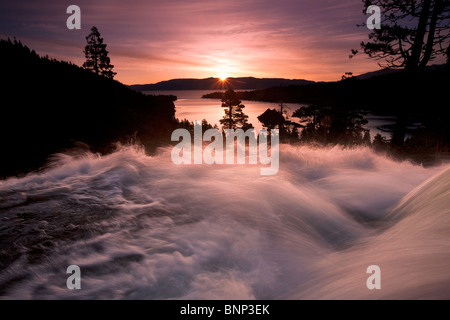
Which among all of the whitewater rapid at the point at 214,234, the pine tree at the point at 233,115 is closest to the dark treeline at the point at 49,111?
the whitewater rapid at the point at 214,234

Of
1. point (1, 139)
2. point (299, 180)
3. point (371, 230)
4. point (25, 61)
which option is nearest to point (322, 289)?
point (371, 230)

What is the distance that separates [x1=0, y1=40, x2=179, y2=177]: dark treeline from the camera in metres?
9.03

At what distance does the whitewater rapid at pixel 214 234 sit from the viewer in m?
1.82

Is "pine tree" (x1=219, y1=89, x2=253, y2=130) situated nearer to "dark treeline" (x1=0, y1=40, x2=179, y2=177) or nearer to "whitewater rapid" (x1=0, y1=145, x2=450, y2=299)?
"dark treeline" (x1=0, y1=40, x2=179, y2=177)

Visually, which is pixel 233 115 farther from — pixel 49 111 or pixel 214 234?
pixel 214 234

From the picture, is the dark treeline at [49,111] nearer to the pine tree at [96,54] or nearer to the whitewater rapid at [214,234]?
the whitewater rapid at [214,234]

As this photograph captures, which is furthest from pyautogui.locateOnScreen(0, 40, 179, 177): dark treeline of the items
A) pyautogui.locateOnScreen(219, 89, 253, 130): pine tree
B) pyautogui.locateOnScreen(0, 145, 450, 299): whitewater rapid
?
pyautogui.locateOnScreen(219, 89, 253, 130): pine tree

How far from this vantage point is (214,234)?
2.55m

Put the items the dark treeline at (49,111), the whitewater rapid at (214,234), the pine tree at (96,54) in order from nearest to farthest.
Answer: the whitewater rapid at (214,234) < the dark treeline at (49,111) < the pine tree at (96,54)

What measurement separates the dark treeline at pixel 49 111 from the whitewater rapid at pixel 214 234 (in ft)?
10.5

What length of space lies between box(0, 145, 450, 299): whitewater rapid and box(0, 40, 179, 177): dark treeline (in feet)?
10.5

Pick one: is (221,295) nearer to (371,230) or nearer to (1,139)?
(371,230)

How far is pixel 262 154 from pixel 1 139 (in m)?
10.4
